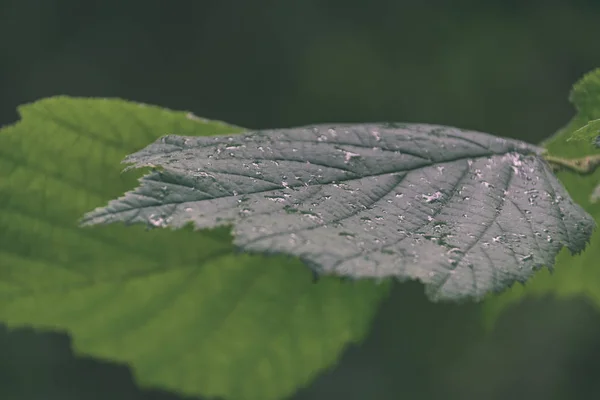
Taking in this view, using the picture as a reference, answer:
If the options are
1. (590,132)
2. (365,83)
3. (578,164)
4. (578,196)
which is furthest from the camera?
(365,83)

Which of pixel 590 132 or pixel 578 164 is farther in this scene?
pixel 578 164

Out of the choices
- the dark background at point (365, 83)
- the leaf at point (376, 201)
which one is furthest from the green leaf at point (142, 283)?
the dark background at point (365, 83)

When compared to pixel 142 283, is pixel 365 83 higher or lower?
higher

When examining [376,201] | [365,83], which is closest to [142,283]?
[376,201]

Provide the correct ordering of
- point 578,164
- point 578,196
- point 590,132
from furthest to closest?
point 578,196
point 578,164
point 590,132

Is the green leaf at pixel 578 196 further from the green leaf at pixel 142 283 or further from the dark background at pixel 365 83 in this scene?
the dark background at pixel 365 83

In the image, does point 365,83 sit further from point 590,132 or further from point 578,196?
point 590,132

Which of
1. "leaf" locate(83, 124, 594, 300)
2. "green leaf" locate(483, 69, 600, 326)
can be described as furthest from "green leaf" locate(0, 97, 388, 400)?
"green leaf" locate(483, 69, 600, 326)
